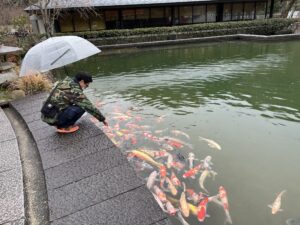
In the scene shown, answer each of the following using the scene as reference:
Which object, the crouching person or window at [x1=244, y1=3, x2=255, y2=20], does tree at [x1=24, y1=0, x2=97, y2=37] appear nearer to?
window at [x1=244, y1=3, x2=255, y2=20]

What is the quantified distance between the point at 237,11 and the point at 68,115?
24108 mm

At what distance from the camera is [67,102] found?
14.9 ft

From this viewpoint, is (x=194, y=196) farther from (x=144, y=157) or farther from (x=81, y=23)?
(x=81, y=23)

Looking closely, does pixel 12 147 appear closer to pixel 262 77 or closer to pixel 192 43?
pixel 262 77

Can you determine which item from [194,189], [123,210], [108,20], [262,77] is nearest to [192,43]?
[108,20]

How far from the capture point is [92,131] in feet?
15.9

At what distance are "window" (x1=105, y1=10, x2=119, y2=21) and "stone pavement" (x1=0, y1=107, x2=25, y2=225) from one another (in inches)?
756

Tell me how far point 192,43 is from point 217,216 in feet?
54.8

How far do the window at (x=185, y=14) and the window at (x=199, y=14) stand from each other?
13.8 inches

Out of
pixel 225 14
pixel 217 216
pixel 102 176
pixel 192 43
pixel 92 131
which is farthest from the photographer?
pixel 225 14

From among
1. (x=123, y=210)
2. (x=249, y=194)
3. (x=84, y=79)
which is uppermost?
(x=84, y=79)

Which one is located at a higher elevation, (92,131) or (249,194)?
(92,131)

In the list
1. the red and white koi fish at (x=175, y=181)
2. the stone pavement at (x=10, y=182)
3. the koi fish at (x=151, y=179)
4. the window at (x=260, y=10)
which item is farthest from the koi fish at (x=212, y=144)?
the window at (x=260, y=10)

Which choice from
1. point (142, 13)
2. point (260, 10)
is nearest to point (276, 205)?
point (142, 13)
